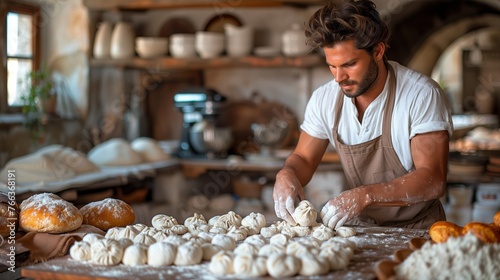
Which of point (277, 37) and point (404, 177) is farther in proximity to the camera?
point (277, 37)

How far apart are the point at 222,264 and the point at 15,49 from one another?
4.22 metres

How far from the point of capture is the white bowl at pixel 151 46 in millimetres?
6102

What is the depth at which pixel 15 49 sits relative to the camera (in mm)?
5703

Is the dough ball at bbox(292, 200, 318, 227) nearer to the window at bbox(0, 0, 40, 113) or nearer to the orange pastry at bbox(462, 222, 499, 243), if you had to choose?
the orange pastry at bbox(462, 222, 499, 243)

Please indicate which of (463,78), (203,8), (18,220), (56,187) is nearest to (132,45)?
(203,8)

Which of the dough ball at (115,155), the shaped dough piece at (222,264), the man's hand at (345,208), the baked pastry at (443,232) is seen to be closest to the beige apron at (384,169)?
the man's hand at (345,208)

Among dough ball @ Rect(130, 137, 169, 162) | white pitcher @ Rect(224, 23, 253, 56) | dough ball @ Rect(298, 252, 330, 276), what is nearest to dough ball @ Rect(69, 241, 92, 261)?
dough ball @ Rect(298, 252, 330, 276)

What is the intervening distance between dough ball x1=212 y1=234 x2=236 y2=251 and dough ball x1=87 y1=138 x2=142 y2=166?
3.19 m

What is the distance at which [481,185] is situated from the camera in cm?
512

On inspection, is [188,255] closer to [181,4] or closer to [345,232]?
[345,232]

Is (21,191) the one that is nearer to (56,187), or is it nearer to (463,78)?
(56,187)

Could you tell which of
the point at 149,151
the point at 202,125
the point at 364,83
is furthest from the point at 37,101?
the point at 364,83

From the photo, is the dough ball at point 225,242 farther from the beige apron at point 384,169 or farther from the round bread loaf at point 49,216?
the beige apron at point 384,169

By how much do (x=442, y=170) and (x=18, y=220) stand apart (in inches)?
71.3
